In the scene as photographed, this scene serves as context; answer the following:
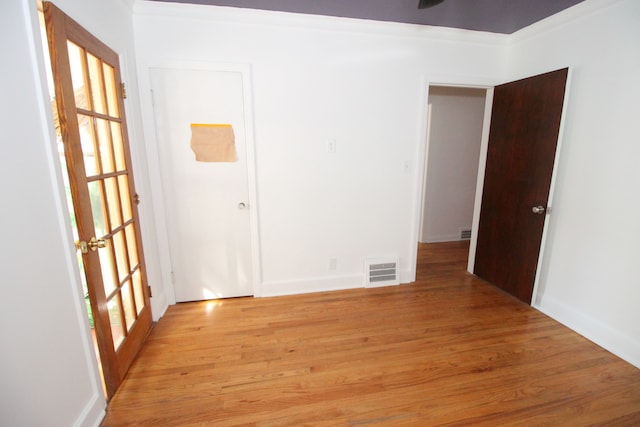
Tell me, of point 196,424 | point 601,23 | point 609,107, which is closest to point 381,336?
point 196,424

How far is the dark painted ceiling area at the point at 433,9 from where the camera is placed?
6.66ft

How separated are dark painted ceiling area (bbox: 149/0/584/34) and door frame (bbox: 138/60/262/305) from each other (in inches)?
17.5

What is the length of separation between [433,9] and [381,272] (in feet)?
7.83

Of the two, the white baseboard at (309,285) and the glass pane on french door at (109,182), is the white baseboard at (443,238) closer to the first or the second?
the white baseboard at (309,285)

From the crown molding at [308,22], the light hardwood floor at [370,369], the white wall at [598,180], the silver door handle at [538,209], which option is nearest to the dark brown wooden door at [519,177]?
the silver door handle at [538,209]

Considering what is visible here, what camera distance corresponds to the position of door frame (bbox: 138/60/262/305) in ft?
7.02

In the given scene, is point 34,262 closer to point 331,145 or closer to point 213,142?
point 213,142

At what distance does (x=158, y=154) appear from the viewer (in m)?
2.25

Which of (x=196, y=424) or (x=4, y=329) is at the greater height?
(x=4, y=329)

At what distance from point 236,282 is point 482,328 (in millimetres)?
2197

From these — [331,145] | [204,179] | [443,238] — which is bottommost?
[443,238]

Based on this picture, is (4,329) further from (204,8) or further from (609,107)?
(609,107)

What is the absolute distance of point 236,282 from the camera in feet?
8.51

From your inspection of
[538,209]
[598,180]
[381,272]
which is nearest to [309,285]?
[381,272]
